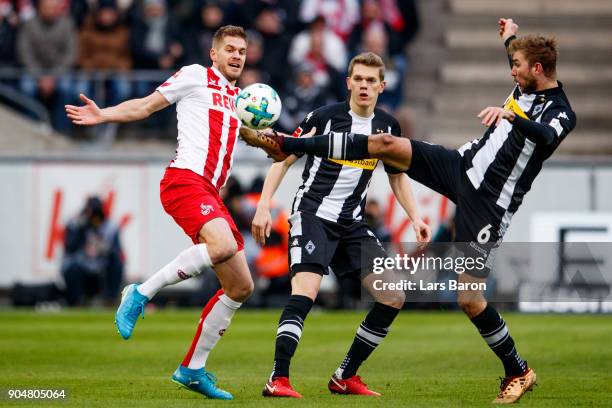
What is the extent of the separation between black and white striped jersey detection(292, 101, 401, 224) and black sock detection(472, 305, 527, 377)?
1.33m

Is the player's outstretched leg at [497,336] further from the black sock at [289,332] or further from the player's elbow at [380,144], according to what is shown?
the black sock at [289,332]

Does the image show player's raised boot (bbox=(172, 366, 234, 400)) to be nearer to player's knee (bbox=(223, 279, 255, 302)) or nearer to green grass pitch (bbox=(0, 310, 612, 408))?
green grass pitch (bbox=(0, 310, 612, 408))

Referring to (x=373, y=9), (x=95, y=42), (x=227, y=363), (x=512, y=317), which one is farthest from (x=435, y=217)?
(x=227, y=363)

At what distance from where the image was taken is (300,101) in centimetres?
2203

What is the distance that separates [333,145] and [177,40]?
48.1ft

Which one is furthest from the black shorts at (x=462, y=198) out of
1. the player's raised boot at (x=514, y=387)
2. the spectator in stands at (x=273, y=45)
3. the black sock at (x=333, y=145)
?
the spectator in stands at (x=273, y=45)

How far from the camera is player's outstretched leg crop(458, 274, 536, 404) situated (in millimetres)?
9484

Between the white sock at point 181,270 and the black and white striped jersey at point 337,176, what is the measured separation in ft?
3.62

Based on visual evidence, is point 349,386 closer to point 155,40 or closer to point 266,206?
point 266,206

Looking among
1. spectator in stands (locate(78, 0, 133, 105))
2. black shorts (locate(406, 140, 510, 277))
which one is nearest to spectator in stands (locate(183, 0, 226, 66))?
spectator in stands (locate(78, 0, 133, 105))

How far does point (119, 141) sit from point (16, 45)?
2.80m


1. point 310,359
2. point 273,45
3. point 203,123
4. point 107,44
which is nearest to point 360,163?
point 203,123

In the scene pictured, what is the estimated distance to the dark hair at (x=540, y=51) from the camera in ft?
31.0

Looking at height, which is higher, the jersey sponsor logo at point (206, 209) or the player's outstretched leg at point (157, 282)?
the jersey sponsor logo at point (206, 209)
